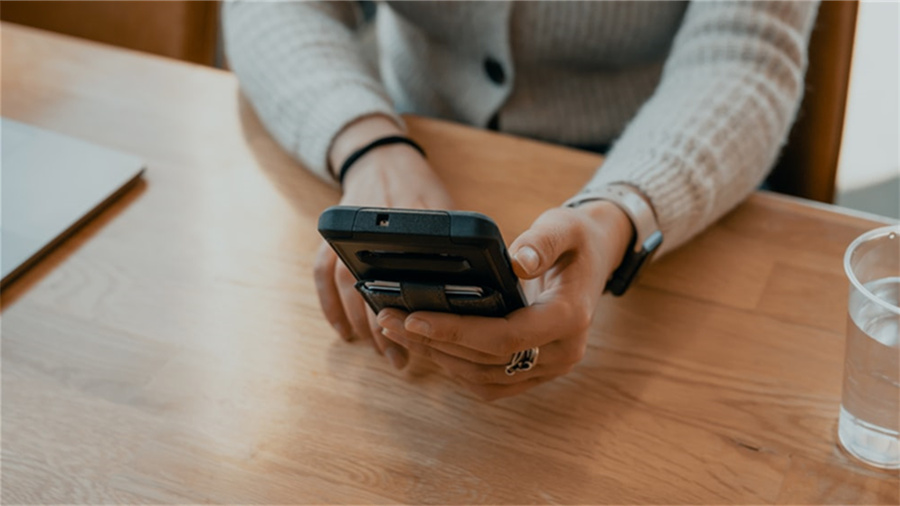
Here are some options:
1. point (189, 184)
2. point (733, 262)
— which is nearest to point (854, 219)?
point (733, 262)

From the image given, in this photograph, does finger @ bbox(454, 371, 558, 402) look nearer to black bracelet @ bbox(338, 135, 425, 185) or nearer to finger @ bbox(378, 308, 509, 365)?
finger @ bbox(378, 308, 509, 365)

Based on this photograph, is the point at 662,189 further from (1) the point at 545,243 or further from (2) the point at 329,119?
(2) the point at 329,119

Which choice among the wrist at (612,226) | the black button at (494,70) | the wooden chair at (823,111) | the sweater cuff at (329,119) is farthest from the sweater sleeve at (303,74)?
the wooden chair at (823,111)

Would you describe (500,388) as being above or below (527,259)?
below

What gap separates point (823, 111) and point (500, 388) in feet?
1.59

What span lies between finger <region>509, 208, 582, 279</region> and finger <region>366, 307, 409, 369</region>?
13 cm

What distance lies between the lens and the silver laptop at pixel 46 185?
2.37 feet

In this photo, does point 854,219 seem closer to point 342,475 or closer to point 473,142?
point 473,142

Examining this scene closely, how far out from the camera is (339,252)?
484 mm

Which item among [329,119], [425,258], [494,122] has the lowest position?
[494,122]

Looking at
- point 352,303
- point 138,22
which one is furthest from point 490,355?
point 138,22

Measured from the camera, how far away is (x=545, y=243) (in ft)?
1.83

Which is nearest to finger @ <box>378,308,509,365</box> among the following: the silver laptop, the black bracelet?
the black bracelet

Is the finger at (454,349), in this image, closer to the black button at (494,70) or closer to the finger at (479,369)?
the finger at (479,369)
